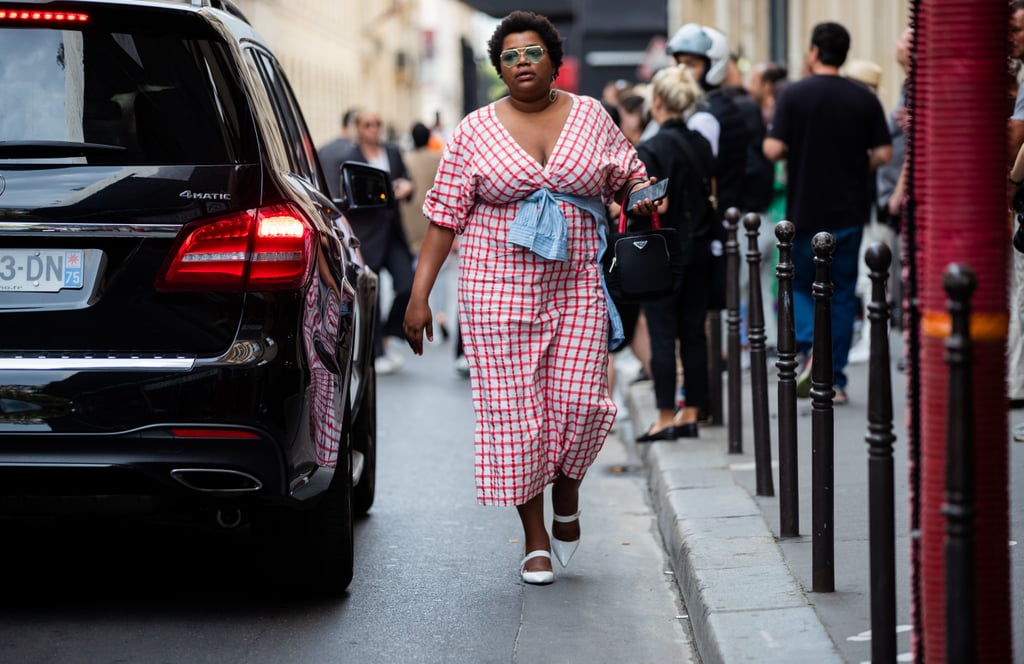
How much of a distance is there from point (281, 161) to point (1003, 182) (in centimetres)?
257

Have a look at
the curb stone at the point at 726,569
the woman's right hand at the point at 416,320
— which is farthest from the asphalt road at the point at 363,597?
the woman's right hand at the point at 416,320

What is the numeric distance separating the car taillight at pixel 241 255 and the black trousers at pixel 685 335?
3.84 m

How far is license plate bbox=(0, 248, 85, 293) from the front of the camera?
15.8 ft

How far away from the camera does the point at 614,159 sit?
5.86 m

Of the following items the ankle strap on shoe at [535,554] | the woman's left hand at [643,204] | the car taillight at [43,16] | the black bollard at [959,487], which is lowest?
the ankle strap on shoe at [535,554]

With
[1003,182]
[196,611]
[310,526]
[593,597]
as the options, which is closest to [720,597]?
[593,597]

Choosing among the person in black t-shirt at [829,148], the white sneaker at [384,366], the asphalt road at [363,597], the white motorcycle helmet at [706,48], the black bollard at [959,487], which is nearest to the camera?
the black bollard at [959,487]

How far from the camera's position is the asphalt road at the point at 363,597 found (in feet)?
16.6

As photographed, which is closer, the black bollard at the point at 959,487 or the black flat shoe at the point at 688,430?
the black bollard at the point at 959,487

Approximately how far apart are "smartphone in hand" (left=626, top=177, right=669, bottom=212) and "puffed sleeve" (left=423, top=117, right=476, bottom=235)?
1.70 ft

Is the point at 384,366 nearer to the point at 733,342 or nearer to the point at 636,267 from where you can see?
the point at 733,342

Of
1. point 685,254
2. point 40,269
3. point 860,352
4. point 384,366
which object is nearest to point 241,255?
point 40,269

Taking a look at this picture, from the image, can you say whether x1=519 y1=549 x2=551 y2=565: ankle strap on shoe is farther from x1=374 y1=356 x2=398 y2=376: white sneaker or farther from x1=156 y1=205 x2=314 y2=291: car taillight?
x1=374 y1=356 x2=398 y2=376: white sneaker

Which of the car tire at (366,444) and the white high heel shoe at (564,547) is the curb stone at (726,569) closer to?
the white high heel shoe at (564,547)
